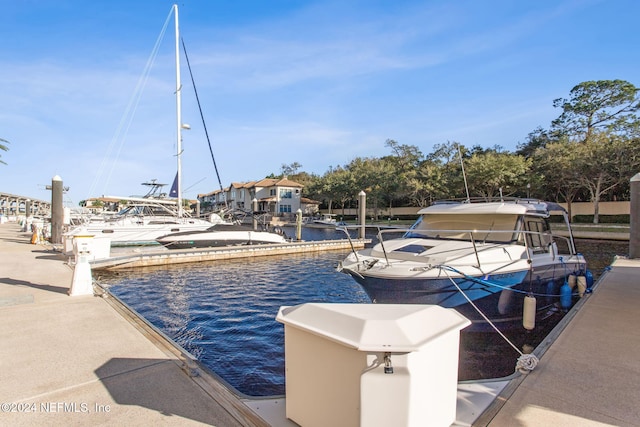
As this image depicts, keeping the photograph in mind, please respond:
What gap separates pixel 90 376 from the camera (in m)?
3.21

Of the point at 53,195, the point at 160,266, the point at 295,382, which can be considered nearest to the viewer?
the point at 295,382

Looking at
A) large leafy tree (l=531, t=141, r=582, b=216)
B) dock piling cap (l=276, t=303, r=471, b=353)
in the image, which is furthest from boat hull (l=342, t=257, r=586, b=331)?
large leafy tree (l=531, t=141, r=582, b=216)

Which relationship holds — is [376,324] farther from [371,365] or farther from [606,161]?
[606,161]

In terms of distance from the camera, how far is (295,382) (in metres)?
2.45

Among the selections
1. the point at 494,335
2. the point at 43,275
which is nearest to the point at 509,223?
the point at 494,335

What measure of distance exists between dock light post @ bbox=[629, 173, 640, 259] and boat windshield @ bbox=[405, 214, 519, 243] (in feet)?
31.2

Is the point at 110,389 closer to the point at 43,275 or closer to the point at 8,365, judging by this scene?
the point at 8,365

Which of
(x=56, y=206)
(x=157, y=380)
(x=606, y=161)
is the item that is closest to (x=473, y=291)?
(x=157, y=380)

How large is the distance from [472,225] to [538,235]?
1360 mm

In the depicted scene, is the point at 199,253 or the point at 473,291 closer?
the point at 473,291

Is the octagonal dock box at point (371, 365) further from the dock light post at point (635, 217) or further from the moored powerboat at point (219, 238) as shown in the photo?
the moored powerboat at point (219, 238)

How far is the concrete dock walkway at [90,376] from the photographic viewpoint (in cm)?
262

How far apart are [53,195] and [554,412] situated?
19.1 metres

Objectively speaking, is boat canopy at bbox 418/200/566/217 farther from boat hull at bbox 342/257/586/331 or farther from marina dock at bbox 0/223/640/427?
marina dock at bbox 0/223/640/427
